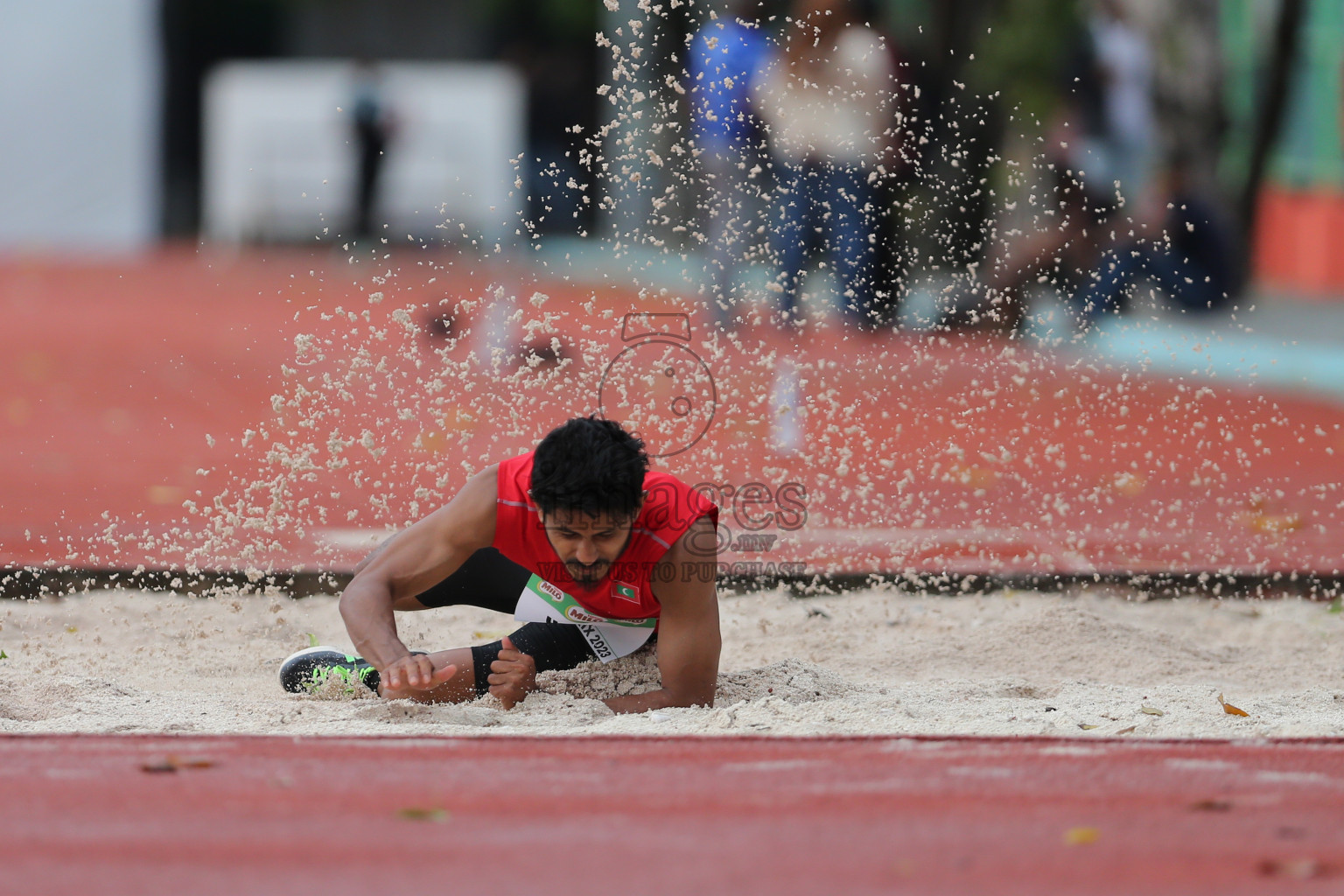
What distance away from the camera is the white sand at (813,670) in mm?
4195

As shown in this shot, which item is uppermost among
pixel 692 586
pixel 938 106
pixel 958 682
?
pixel 938 106

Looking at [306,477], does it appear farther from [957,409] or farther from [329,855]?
[329,855]

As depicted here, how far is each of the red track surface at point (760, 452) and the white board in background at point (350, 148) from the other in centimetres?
872

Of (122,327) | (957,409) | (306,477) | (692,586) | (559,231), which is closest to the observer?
(692,586)

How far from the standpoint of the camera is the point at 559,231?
23.0m

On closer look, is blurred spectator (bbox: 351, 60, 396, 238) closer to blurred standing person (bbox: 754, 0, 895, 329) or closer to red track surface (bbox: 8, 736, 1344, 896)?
blurred standing person (bbox: 754, 0, 895, 329)

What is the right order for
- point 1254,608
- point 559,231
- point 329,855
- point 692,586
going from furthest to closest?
1. point 559,231
2. point 1254,608
3. point 692,586
4. point 329,855

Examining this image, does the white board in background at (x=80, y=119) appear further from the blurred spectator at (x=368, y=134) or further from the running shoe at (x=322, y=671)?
the running shoe at (x=322, y=671)

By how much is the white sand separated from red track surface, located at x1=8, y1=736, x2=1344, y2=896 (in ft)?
1.00

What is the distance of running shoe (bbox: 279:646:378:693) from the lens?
15.0 feet

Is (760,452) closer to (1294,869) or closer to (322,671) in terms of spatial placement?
(322,671)

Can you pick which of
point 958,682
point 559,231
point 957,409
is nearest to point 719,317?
point 957,409

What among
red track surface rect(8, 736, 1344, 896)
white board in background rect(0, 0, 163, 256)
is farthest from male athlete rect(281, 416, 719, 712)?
white board in background rect(0, 0, 163, 256)

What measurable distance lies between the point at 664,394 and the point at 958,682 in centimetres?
309
